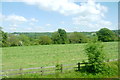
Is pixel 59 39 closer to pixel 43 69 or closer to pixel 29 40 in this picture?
pixel 29 40

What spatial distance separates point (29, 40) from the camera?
33625 millimetres

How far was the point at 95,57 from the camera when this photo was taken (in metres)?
8.84

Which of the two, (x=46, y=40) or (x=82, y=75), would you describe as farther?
(x=46, y=40)

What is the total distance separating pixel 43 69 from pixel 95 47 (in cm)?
294

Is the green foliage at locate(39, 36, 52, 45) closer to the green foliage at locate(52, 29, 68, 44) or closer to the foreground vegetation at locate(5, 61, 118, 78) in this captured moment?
the green foliage at locate(52, 29, 68, 44)

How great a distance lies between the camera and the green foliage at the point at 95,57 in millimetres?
8789

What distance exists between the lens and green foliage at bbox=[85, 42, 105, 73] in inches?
346

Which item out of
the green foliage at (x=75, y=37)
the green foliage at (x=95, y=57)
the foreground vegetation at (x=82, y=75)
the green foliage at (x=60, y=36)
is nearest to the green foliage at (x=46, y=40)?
the green foliage at (x=60, y=36)

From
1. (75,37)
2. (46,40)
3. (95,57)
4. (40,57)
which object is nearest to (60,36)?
(75,37)

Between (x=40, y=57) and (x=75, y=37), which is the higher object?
(x=75, y=37)

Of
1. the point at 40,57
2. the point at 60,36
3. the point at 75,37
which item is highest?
the point at 60,36

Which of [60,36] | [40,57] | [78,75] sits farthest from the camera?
[60,36]

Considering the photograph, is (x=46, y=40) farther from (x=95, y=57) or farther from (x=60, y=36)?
(x=95, y=57)

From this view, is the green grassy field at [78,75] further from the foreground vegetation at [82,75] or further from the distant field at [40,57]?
the distant field at [40,57]
